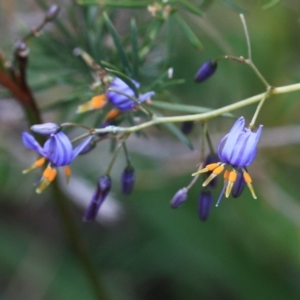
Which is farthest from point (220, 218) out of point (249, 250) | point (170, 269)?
point (170, 269)

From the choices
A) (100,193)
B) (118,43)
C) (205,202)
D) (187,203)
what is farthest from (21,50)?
(187,203)

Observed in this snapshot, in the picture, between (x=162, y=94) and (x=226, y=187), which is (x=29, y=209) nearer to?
(x=162, y=94)

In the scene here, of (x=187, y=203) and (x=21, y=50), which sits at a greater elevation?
(x=21, y=50)

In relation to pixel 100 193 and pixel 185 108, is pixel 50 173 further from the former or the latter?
pixel 185 108

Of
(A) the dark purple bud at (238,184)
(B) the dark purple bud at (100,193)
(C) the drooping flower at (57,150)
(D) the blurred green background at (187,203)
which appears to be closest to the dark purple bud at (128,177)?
(B) the dark purple bud at (100,193)

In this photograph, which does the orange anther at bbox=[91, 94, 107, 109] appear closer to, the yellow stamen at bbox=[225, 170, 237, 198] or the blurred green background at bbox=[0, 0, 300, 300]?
the yellow stamen at bbox=[225, 170, 237, 198]

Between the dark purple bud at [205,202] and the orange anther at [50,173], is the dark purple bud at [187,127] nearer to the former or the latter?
the dark purple bud at [205,202]

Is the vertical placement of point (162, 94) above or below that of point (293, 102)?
above

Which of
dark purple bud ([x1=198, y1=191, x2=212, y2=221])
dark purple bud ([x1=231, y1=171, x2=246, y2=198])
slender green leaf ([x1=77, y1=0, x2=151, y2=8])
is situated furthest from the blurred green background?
dark purple bud ([x1=231, y1=171, x2=246, y2=198])
